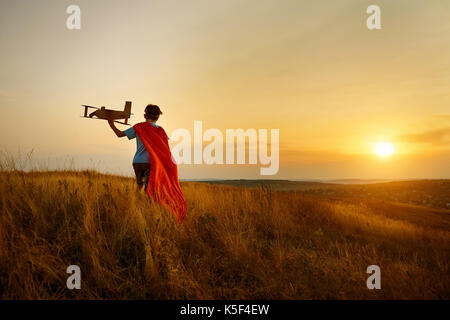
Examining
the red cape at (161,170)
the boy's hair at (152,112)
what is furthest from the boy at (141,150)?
the red cape at (161,170)

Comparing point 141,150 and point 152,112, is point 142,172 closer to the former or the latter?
point 141,150

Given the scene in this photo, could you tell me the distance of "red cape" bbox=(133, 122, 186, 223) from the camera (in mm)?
4773

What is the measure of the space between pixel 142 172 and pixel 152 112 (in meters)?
1.22

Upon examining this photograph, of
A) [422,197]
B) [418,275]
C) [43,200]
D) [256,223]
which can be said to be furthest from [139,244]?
[422,197]

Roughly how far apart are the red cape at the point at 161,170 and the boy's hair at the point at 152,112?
0.50 ft

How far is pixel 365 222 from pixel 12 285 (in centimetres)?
732

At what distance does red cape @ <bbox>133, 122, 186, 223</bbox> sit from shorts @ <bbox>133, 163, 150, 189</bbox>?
152 millimetres

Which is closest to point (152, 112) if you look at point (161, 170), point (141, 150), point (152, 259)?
point (141, 150)

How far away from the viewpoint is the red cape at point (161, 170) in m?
4.77

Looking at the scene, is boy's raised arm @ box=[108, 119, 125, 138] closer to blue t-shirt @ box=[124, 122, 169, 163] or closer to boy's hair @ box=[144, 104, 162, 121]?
blue t-shirt @ box=[124, 122, 169, 163]

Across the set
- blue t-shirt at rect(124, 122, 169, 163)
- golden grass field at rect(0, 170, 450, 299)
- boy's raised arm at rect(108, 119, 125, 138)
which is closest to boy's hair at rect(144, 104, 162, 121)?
blue t-shirt at rect(124, 122, 169, 163)

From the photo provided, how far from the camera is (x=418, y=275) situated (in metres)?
3.34

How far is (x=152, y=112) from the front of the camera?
5.01 metres
